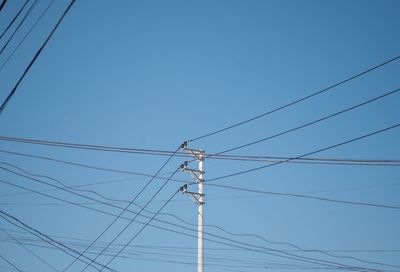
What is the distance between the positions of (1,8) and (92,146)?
9.00 metres

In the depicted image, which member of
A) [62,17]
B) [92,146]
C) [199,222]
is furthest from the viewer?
Answer: [199,222]

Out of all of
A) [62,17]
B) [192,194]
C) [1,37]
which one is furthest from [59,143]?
[62,17]

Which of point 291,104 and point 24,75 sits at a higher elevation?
point 291,104

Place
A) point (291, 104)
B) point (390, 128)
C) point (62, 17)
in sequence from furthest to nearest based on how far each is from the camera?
point (291, 104) < point (390, 128) < point (62, 17)

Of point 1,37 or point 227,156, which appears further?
point 227,156

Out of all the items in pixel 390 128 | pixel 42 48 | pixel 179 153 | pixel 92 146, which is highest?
pixel 179 153

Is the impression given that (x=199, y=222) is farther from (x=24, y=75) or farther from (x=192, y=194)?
(x=24, y=75)

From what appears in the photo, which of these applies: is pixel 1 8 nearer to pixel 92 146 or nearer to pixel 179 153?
pixel 92 146

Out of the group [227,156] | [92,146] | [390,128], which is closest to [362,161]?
[390,128]

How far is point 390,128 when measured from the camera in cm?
1061

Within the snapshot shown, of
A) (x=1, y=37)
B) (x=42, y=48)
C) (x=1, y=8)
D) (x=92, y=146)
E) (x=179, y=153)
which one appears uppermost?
(x=179, y=153)

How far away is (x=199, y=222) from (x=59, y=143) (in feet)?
19.5

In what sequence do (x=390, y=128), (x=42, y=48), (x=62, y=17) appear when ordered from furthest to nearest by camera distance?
(x=390, y=128) < (x=42, y=48) < (x=62, y=17)

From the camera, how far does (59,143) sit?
14688mm
